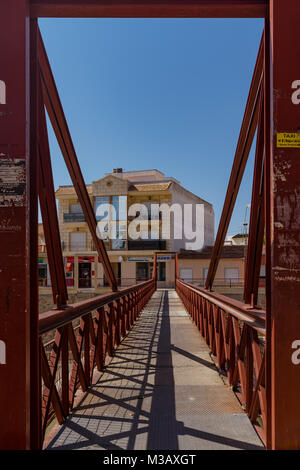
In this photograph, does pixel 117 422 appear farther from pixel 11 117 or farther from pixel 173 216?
pixel 173 216

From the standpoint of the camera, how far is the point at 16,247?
2.30m

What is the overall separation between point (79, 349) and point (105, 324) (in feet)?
4.86

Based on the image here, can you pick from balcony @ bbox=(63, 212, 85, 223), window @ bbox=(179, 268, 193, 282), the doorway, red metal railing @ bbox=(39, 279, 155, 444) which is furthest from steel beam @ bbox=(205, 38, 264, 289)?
balcony @ bbox=(63, 212, 85, 223)

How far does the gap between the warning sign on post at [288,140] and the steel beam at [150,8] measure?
879 mm

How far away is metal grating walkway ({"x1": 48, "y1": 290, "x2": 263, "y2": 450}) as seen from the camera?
2721mm

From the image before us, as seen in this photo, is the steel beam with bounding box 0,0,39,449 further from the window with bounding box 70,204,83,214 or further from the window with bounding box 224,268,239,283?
the window with bounding box 70,204,83,214

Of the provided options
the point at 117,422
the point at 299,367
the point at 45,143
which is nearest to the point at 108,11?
the point at 45,143

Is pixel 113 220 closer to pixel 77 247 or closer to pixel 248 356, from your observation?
pixel 77 247

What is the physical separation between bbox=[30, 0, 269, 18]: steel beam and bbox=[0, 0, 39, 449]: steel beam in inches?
9.3

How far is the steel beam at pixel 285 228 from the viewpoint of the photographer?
232 cm

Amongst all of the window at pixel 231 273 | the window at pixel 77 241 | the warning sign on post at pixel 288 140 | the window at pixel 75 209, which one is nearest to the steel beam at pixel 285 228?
the warning sign on post at pixel 288 140

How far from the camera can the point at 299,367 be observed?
2316 mm

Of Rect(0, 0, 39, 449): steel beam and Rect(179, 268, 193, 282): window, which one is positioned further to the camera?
Rect(179, 268, 193, 282): window

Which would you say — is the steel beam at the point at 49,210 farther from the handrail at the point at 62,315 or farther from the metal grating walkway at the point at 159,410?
the metal grating walkway at the point at 159,410
